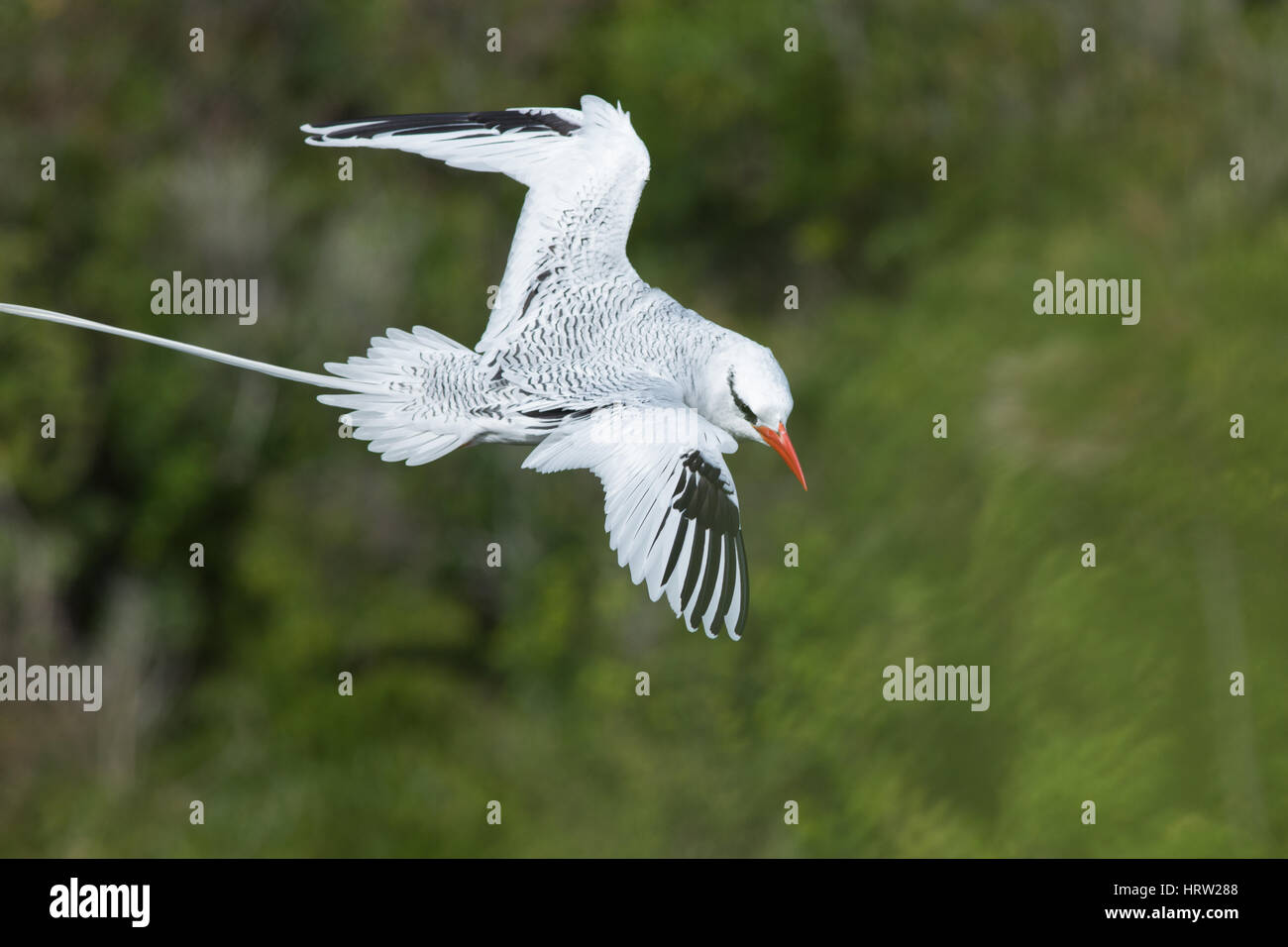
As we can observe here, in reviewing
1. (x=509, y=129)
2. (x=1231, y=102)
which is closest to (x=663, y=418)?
(x=509, y=129)

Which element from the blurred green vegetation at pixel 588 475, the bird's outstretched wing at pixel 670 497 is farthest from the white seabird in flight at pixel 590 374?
the blurred green vegetation at pixel 588 475

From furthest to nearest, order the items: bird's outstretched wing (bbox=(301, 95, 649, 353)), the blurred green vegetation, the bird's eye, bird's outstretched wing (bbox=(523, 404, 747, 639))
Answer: the blurred green vegetation
bird's outstretched wing (bbox=(301, 95, 649, 353))
the bird's eye
bird's outstretched wing (bbox=(523, 404, 747, 639))

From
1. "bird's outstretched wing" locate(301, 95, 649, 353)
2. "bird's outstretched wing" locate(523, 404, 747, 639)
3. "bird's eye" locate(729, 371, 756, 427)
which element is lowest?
"bird's outstretched wing" locate(523, 404, 747, 639)

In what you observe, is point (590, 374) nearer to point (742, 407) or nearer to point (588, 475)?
point (742, 407)

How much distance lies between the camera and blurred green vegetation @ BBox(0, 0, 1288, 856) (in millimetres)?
9219

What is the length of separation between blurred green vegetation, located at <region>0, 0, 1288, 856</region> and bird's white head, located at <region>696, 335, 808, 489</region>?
5.75m

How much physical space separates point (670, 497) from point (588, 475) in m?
7.42

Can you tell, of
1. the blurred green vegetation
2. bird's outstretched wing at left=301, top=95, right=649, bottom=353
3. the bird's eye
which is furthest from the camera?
the blurred green vegetation

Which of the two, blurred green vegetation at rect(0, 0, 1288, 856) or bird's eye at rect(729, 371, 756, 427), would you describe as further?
blurred green vegetation at rect(0, 0, 1288, 856)

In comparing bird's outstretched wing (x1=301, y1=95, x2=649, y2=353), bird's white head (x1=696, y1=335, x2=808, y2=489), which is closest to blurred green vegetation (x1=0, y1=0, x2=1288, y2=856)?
bird's outstretched wing (x1=301, y1=95, x2=649, y2=353)

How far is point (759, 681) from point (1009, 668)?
1.82 meters

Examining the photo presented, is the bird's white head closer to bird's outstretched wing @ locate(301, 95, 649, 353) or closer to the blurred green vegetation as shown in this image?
bird's outstretched wing @ locate(301, 95, 649, 353)

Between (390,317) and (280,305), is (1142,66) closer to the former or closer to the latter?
(390,317)

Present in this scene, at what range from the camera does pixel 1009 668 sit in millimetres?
8805
